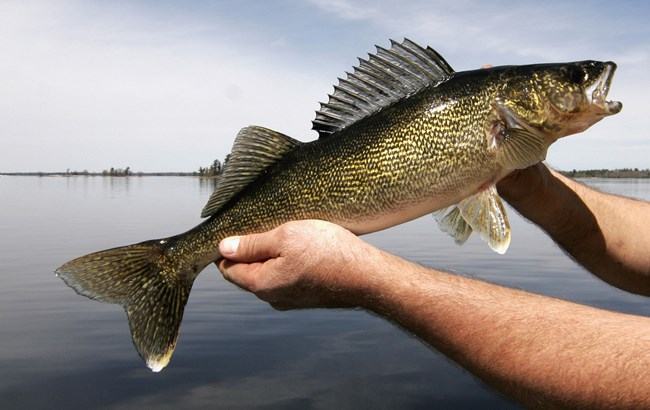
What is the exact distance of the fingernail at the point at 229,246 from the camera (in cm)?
373

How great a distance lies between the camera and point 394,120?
386 centimetres

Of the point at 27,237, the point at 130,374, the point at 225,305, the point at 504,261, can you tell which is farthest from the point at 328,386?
the point at 27,237

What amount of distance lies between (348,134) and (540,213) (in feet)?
5.79

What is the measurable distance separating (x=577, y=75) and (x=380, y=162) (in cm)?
144

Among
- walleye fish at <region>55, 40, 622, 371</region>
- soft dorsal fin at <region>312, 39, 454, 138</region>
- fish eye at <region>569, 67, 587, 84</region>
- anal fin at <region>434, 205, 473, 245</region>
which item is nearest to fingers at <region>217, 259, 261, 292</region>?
walleye fish at <region>55, 40, 622, 371</region>

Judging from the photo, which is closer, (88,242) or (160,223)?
(88,242)

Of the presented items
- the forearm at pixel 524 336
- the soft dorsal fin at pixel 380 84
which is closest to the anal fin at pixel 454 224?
the soft dorsal fin at pixel 380 84

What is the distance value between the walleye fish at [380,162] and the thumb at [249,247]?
0.12m

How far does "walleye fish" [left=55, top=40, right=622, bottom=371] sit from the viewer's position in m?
3.77

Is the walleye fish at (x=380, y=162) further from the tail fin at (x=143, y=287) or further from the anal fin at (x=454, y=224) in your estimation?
the anal fin at (x=454, y=224)

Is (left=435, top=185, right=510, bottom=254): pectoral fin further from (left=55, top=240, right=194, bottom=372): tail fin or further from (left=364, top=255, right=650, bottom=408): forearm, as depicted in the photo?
(left=55, top=240, right=194, bottom=372): tail fin

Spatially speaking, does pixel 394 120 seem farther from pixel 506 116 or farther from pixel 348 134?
pixel 506 116

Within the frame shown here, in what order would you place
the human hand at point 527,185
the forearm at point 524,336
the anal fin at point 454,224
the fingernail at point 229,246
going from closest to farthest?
the forearm at point 524,336
the fingernail at point 229,246
the anal fin at point 454,224
the human hand at point 527,185

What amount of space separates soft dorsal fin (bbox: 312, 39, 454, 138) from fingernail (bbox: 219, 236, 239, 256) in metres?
0.89
